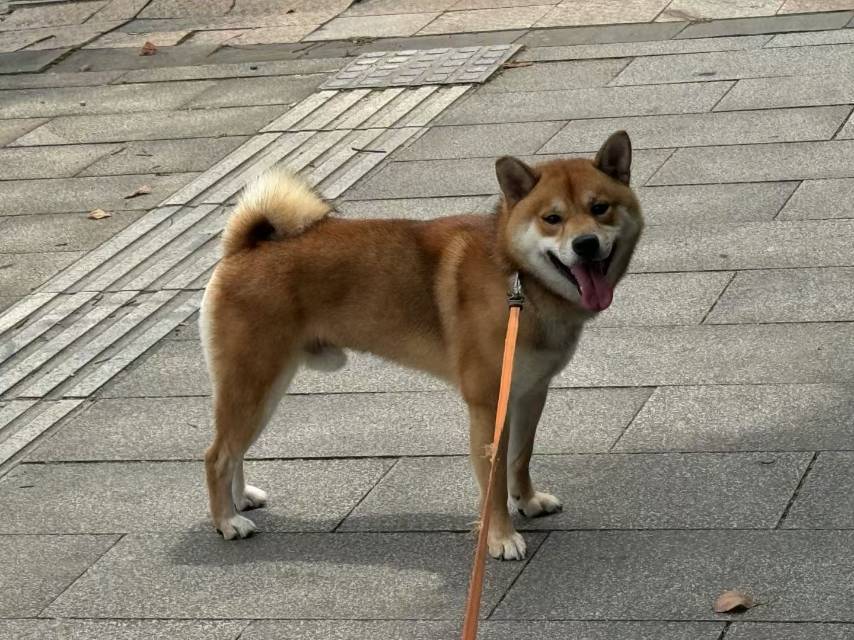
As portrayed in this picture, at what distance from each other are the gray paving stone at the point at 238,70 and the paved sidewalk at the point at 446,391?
2.16 feet

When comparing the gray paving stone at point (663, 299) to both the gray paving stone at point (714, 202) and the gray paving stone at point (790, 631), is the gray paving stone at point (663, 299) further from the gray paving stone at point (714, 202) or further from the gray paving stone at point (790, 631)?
the gray paving stone at point (790, 631)

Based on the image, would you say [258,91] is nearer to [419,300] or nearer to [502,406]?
[419,300]

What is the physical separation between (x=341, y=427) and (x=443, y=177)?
3.48 meters

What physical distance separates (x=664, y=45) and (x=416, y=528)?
7400 mm

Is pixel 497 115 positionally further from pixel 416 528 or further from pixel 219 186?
pixel 416 528

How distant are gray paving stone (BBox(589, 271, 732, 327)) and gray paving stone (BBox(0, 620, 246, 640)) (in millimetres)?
2898

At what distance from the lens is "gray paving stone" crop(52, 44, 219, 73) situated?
44.1 feet

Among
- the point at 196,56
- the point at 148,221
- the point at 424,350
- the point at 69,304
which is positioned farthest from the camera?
the point at 196,56

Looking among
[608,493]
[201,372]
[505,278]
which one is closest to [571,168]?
[505,278]

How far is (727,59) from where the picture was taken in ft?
38.3

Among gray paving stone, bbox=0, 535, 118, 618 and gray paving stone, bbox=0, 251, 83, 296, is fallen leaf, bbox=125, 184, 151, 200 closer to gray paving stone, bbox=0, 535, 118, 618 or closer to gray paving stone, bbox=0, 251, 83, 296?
gray paving stone, bbox=0, 251, 83, 296

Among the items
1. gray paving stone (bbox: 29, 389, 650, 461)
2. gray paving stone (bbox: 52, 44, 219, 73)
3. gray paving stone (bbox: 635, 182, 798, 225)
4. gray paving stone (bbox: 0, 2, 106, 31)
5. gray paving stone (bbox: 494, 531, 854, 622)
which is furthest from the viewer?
gray paving stone (bbox: 0, 2, 106, 31)

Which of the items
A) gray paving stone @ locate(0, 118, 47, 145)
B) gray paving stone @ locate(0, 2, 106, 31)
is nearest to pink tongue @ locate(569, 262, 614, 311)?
gray paving stone @ locate(0, 118, 47, 145)

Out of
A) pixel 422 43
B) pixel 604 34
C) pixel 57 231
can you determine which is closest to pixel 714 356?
pixel 57 231
